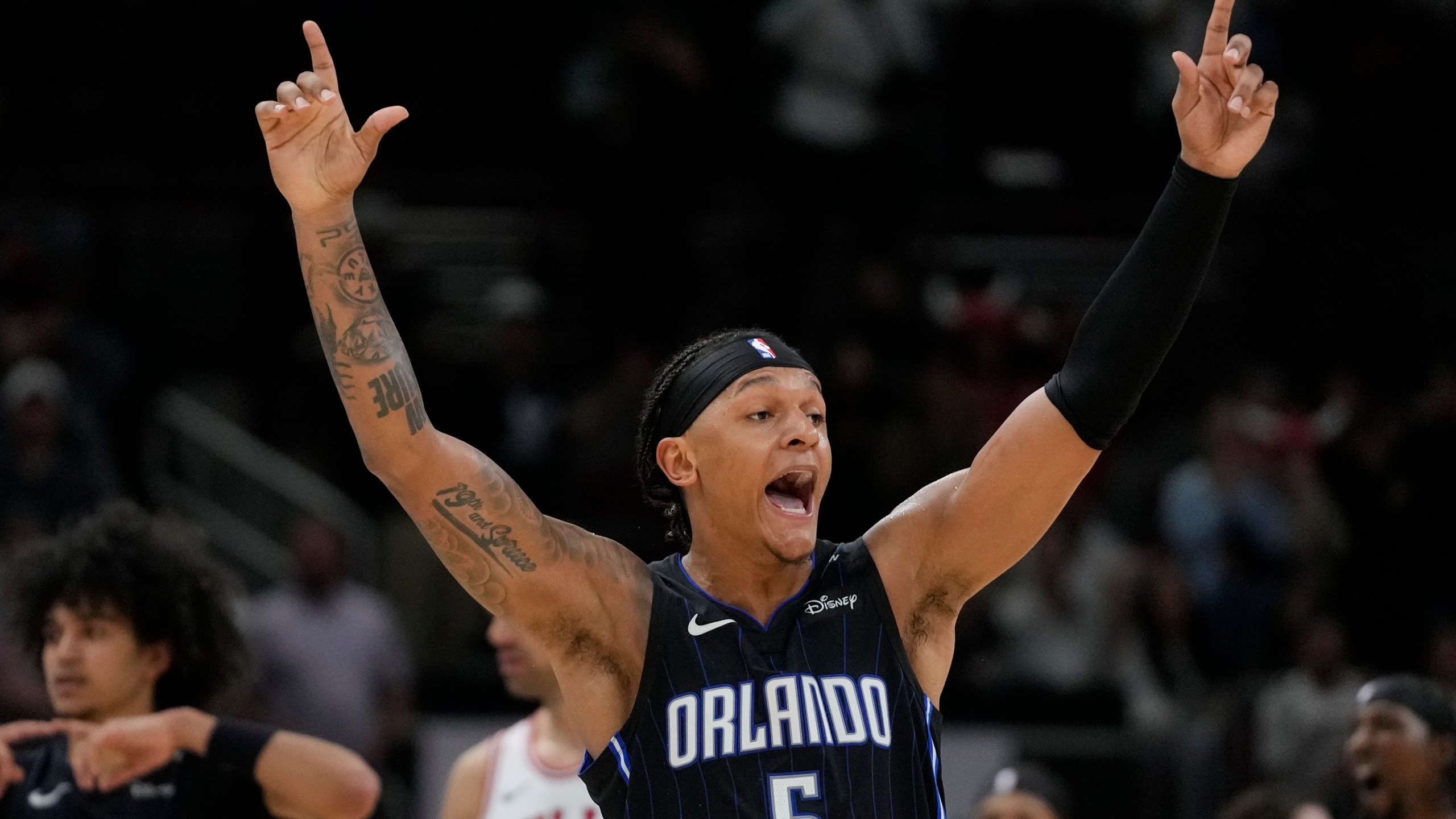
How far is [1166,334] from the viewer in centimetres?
366

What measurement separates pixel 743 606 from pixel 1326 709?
611 centimetres

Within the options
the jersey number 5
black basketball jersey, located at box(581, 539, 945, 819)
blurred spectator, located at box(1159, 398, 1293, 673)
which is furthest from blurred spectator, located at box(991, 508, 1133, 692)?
the jersey number 5

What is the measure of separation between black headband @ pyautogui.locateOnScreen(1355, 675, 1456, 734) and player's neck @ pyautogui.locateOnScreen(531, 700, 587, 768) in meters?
2.73

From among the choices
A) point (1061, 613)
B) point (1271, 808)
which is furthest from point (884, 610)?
point (1061, 613)

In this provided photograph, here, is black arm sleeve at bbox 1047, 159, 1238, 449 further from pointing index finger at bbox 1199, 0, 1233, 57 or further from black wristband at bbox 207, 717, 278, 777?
black wristband at bbox 207, 717, 278, 777

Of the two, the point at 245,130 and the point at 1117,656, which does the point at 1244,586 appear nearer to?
the point at 1117,656

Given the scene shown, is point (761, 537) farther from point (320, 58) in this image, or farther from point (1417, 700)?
point (1417, 700)

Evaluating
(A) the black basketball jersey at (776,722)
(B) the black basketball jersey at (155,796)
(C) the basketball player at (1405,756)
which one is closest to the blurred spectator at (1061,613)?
(C) the basketball player at (1405,756)

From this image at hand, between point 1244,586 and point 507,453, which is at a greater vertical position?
point 507,453

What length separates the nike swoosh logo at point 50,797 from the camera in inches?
192

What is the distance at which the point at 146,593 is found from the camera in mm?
5254

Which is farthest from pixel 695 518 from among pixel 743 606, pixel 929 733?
pixel 929 733

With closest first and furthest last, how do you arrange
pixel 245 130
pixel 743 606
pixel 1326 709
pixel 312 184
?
pixel 312 184
pixel 743 606
pixel 1326 709
pixel 245 130

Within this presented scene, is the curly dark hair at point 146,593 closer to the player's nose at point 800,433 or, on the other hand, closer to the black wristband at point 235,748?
the black wristband at point 235,748
